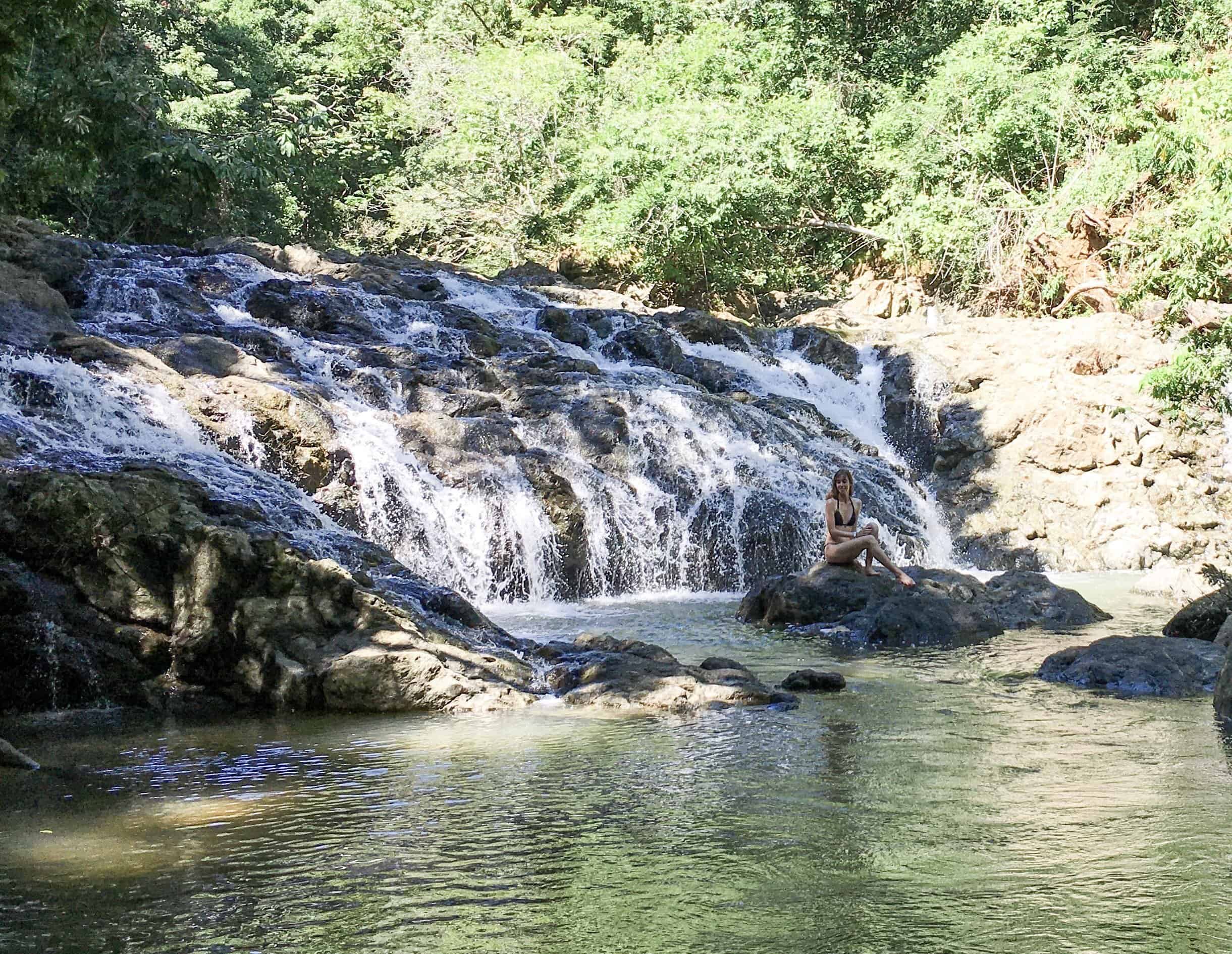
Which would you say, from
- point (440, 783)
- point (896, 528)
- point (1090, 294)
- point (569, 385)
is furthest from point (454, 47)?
point (440, 783)

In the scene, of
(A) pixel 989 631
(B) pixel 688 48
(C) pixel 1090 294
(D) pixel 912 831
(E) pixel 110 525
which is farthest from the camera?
(B) pixel 688 48

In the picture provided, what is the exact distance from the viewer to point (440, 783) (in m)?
5.39

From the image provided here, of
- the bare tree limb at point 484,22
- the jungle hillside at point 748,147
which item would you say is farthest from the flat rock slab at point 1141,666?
the bare tree limb at point 484,22

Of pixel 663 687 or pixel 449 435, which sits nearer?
pixel 663 687

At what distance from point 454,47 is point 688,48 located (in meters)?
8.06

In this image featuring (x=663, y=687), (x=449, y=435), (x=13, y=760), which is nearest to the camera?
(x=13, y=760)

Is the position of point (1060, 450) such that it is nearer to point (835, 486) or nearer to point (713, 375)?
point (713, 375)

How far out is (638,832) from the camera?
14.9 ft

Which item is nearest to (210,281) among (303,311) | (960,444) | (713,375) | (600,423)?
(303,311)

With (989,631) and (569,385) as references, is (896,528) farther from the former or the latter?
(989,631)

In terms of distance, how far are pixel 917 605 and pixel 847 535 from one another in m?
1.31

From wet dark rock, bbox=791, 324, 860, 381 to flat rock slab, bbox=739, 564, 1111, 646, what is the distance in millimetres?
9926

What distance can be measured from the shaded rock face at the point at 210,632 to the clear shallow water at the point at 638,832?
358mm

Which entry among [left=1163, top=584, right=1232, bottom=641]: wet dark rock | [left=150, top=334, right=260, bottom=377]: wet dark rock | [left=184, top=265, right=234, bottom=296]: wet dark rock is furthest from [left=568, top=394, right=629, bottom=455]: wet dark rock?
[left=1163, top=584, right=1232, bottom=641]: wet dark rock
